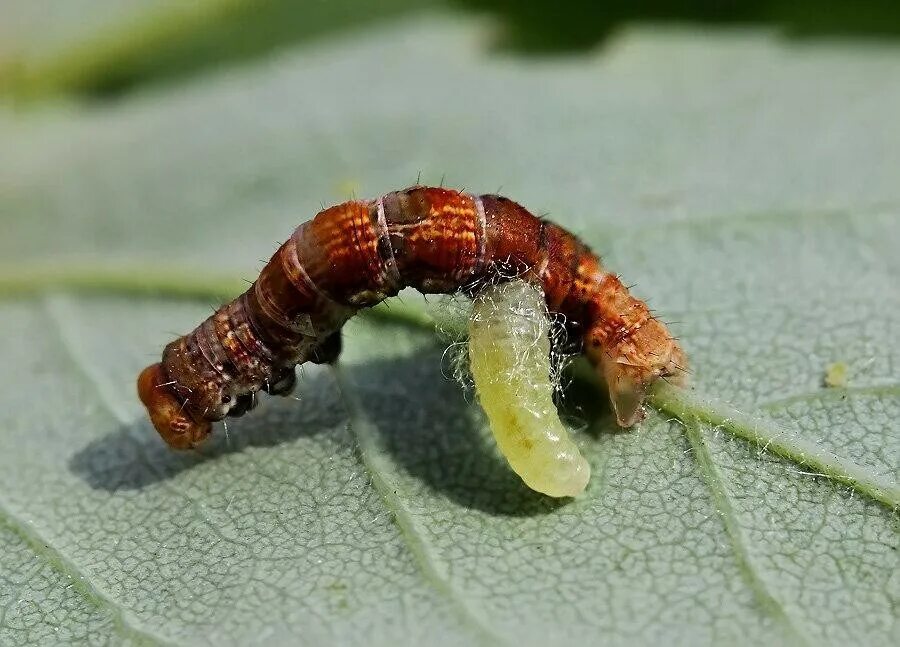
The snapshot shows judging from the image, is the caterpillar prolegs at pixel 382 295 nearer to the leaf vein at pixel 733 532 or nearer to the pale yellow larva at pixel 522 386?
the pale yellow larva at pixel 522 386

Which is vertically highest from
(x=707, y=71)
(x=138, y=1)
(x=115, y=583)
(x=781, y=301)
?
(x=138, y=1)

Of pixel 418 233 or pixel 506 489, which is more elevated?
pixel 418 233

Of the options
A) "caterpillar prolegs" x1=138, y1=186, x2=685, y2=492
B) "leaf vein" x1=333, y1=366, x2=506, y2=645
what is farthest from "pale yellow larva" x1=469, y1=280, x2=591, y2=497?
"leaf vein" x1=333, y1=366, x2=506, y2=645

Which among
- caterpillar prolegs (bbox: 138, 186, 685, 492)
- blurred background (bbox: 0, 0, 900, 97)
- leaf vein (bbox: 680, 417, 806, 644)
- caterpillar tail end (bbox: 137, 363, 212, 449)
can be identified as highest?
blurred background (bbox: 0, 0, 900, 97)

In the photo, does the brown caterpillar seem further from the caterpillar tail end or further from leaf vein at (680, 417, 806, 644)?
leaf vein at (680, 417, 806, 644)

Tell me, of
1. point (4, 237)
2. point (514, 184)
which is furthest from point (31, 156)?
point (514, 184)

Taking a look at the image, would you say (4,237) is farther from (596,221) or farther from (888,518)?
(888,518)
